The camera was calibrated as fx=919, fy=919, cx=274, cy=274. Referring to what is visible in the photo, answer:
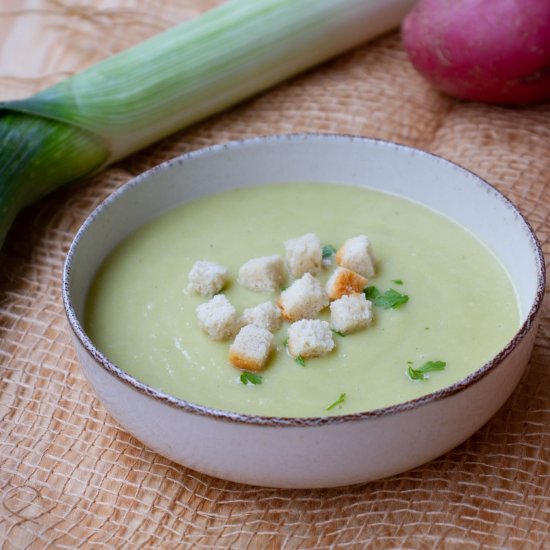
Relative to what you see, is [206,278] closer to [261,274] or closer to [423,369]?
[261,274]

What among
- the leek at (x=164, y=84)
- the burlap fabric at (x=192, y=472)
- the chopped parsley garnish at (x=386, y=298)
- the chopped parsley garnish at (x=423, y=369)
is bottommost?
the burlap fabric at (x=192, y=472)

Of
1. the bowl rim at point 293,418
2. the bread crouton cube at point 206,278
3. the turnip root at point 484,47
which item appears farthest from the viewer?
the turnip root at point 484,47

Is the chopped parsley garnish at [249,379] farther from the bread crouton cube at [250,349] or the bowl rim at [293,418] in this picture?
the bowl rim at [293,418]

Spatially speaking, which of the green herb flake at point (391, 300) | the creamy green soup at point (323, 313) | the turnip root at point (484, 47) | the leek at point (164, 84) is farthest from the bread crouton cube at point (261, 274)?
the turnip root at point (484, 47)

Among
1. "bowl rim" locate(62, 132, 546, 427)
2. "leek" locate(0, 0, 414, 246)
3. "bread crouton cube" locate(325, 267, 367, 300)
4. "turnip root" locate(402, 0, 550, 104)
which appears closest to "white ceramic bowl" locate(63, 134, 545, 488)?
"bowl rim" locate(62, 132, 546, 427)

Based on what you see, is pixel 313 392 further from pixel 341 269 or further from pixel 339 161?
pixel 339 161

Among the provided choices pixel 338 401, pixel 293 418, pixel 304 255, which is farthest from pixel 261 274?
pixel 293 418

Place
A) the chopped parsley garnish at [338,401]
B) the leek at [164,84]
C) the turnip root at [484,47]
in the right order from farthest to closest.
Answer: the turnip root at [484,47], the leek at [164,84], the chopped parsley garnish at [338,401]
